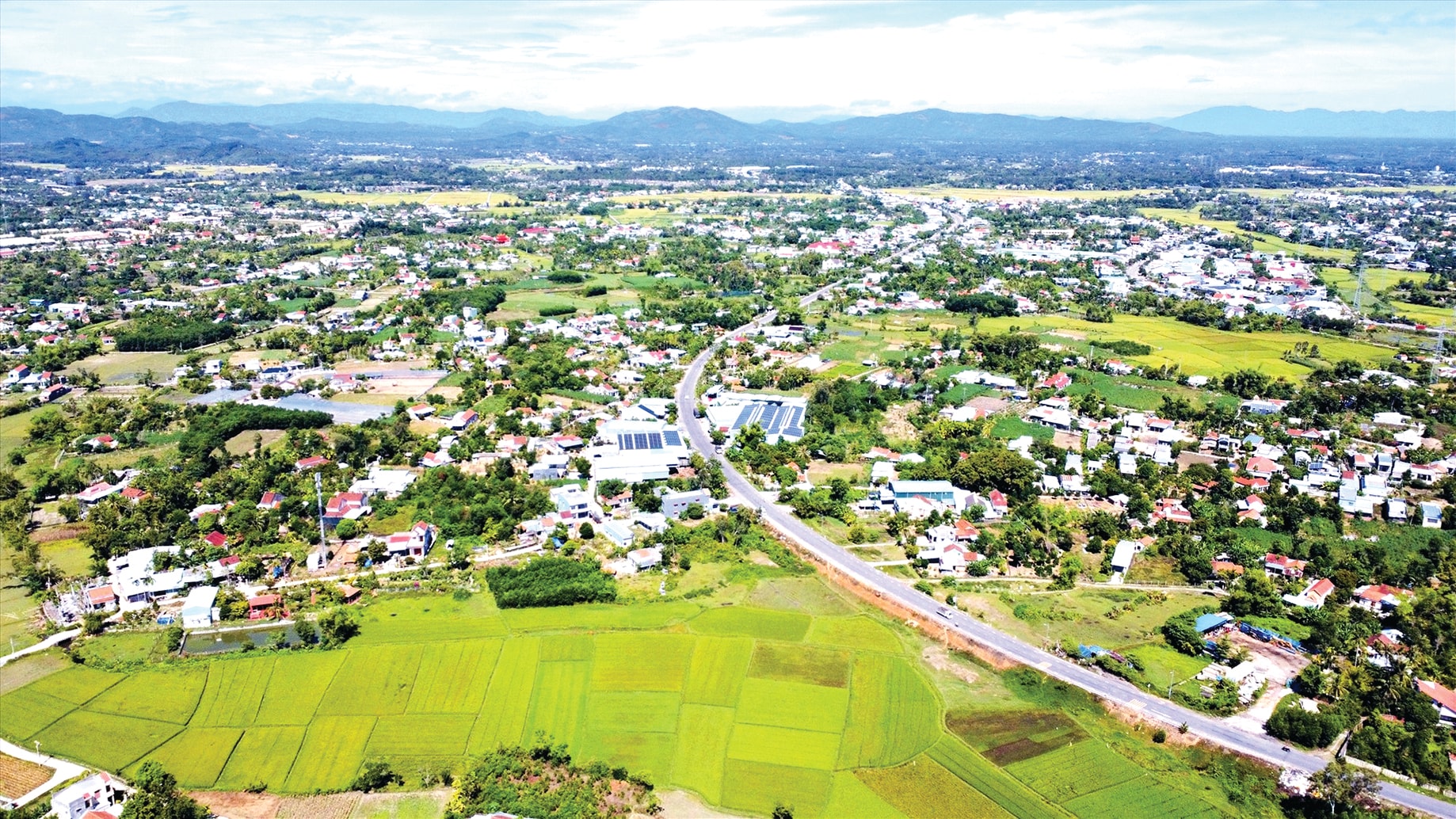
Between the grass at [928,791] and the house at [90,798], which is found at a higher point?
the house at [90,798]

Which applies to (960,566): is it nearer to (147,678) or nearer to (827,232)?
(147,678)

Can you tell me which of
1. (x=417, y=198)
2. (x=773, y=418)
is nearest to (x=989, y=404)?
(x=773, y=418)

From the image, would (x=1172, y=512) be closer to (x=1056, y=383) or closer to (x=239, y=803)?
(x=1056, y=383)

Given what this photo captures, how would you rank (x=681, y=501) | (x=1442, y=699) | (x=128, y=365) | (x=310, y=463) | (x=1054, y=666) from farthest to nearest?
(x=128, y=365)
(x=310, y=463)
(x=681, y=501)
(x=1054, y=666)
(x=1442, y=699)

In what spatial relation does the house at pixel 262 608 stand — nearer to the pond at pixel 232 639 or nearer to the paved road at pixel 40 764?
the pond at pixel 232 639

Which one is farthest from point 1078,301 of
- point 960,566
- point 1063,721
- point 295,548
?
point 295,548

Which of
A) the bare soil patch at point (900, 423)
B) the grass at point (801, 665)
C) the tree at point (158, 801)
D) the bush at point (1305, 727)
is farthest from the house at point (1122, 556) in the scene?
the tree at point (158, 801)

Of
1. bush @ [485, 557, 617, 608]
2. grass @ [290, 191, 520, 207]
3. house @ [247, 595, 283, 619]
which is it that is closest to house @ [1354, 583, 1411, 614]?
bush @ [485, 557, 617, 608]

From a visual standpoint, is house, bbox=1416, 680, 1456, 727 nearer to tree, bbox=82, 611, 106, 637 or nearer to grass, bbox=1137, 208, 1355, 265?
tree, bbox=82, 611, 106, 637
